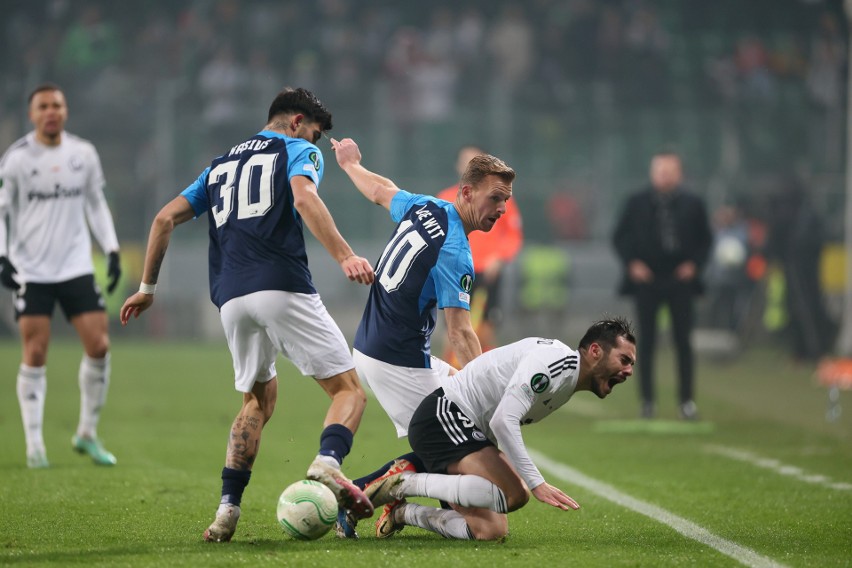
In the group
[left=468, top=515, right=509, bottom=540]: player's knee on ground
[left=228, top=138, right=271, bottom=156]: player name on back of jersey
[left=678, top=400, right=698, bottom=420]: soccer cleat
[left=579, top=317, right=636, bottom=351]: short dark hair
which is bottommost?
[left=678, top=400, right=698, bottom=420]: soccer cleat

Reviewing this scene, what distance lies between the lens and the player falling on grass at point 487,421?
5.57 m

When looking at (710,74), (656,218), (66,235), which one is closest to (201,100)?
(710,74)

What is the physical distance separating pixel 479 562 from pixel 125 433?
5968 mm

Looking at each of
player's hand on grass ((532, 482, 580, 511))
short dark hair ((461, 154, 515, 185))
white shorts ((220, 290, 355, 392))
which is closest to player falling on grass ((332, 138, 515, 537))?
short dark hair ((461, 154, 515, 185))

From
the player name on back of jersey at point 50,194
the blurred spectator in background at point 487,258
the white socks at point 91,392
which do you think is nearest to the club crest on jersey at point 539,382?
the white socks at point 91,392

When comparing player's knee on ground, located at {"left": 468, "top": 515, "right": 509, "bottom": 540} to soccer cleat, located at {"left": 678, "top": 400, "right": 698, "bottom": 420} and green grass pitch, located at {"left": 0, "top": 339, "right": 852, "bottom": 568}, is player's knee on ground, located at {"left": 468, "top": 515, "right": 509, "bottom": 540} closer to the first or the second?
green grass pitch, located at {"left": 0, "top": 339, "right": 852, "bottom": 568}

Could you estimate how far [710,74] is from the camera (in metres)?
25.8

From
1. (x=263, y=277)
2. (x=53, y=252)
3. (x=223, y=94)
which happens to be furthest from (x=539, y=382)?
(x=223, y=94)

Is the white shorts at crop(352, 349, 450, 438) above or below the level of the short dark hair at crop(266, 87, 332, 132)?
below

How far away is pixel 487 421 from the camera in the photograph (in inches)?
231

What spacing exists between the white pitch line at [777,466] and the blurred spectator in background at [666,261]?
1.64 metres

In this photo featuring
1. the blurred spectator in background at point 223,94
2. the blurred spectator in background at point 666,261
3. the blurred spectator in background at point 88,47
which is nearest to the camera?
the blurred spectator in background at point 666,261

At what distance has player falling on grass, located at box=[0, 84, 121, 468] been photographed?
27.9 feet

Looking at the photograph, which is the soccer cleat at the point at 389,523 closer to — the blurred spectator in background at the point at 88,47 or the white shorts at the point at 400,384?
the white shorts at the point at 400,384
